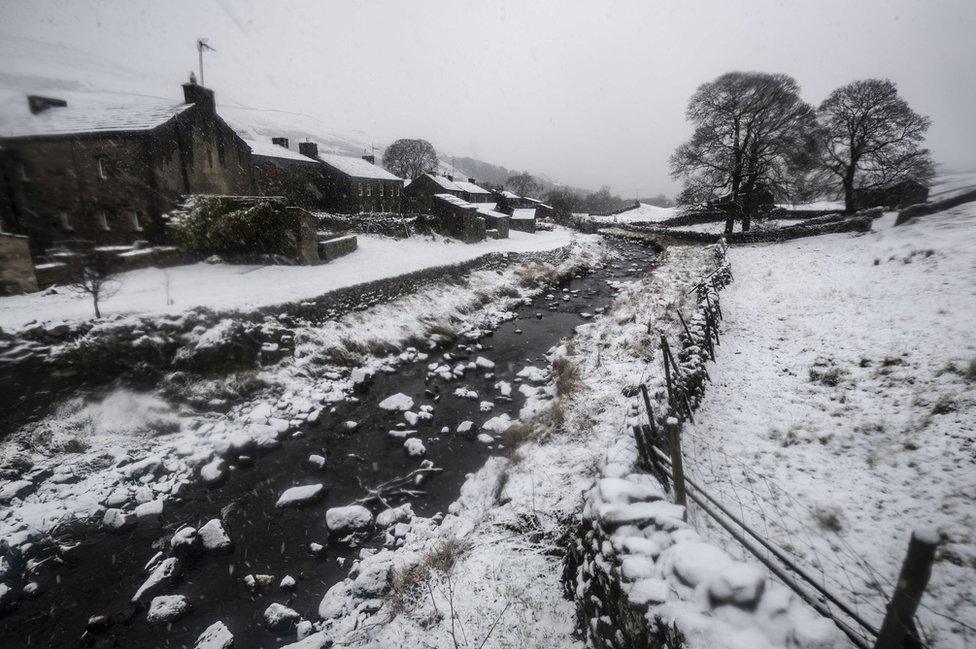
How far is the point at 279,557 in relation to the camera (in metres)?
5.47

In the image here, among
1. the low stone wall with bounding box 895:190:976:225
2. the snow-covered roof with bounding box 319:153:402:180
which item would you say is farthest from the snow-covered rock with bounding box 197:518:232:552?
the snow-covered roof with bounding box 319:153:402:180

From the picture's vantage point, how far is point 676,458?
3.70 metres

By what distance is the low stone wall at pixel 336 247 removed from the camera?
54.5 ft

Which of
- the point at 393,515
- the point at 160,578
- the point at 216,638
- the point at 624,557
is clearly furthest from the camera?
the point at 393,515

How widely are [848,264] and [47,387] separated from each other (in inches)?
944

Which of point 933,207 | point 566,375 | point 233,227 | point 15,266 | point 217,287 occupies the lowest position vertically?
point 566,375

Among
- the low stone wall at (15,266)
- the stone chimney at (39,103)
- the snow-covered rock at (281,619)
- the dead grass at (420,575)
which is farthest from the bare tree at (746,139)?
the stone chimney at (39,103)

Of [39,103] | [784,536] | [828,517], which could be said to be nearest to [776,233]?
[828,517]

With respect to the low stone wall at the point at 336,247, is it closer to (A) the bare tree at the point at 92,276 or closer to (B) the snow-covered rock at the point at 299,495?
(A) the bare tree at the point at 92,276

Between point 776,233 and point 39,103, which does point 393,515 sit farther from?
point 776,233

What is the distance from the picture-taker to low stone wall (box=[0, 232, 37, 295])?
381 inches

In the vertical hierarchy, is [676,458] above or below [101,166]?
below

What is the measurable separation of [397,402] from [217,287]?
7.54m

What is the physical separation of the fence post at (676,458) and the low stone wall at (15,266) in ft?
50.7
